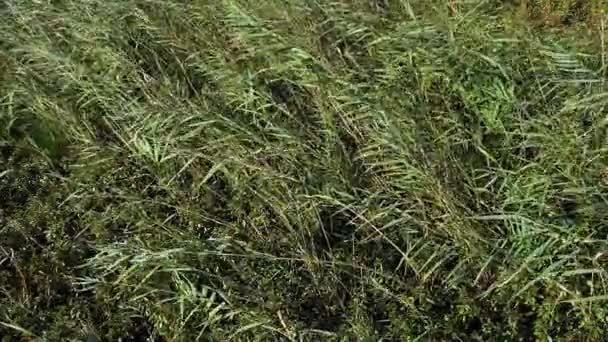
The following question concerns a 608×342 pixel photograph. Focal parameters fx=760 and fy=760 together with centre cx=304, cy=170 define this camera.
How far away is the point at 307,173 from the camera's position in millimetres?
3285

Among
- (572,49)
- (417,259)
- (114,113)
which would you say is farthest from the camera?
(114,113)

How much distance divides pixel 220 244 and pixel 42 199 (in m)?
1.07

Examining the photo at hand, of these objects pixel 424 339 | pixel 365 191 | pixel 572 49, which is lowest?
pixel 424 339

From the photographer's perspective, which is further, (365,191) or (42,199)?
(42,199)

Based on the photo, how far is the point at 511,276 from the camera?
2717mm

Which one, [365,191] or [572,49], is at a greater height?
[572,49]

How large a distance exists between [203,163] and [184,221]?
1.17 ft

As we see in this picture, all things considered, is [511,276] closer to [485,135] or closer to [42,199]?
[485,135]

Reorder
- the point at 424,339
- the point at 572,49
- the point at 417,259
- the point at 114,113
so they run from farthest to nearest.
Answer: the point at 114,113
the point at 572,49
the point at 417,259
the point at 424,339

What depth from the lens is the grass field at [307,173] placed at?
2812mm

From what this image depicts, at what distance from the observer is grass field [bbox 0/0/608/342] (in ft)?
9.23

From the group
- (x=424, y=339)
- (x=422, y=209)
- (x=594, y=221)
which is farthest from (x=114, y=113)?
(x=594, y=221)

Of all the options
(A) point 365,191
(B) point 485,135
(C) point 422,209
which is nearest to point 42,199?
(A) point 365,191

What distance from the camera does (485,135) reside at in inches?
132
